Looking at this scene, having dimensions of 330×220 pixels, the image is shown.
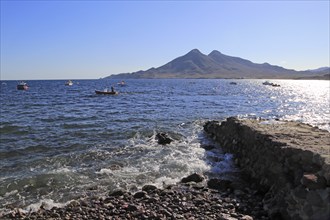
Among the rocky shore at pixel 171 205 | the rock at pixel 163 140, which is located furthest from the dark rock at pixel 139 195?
the rock at pixel 163 140

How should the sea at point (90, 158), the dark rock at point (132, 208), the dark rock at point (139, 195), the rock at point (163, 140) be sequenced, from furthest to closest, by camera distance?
the rock at point (163, 140), the sea at point (90, 158), the dark rock at point (139, 195), the dark rock at point (132, 208)

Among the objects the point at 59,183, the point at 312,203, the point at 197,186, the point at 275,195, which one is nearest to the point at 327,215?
the point at 312,203

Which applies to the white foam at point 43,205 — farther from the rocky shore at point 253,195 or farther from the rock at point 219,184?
the rock at point 219,184

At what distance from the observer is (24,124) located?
27.0 metres

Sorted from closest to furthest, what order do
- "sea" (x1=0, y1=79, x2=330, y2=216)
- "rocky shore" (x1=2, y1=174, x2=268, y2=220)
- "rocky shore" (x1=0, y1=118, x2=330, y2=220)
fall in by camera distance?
1. "rocky shore" (x1=0, y1=118, x2=330, y2=220)
2. "rocky shore" (x1=2, y1=174, x2=268, y2=220)
3. "sea" (x1=0, y1=79, x2=330, y2=216)

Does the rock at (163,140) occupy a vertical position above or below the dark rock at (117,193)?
above

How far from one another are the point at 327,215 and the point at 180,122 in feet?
74.0

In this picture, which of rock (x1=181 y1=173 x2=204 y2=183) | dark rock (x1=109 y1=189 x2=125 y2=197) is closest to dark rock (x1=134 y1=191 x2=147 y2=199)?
dark rock (x1=109 y1=189 x2=125 y2=197)

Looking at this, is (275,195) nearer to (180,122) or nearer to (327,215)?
(327,215)

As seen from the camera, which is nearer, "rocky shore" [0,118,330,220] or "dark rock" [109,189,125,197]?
"rocky shore" [0,118,330,220]

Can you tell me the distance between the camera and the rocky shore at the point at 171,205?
978 centimetres

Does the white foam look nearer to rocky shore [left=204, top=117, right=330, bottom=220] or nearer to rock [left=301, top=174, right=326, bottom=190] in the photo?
rocky shore [left=204, top=117, right=330, bottom=220]

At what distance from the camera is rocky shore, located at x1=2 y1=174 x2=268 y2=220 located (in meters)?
9.78

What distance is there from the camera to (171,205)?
1051 centimetres
